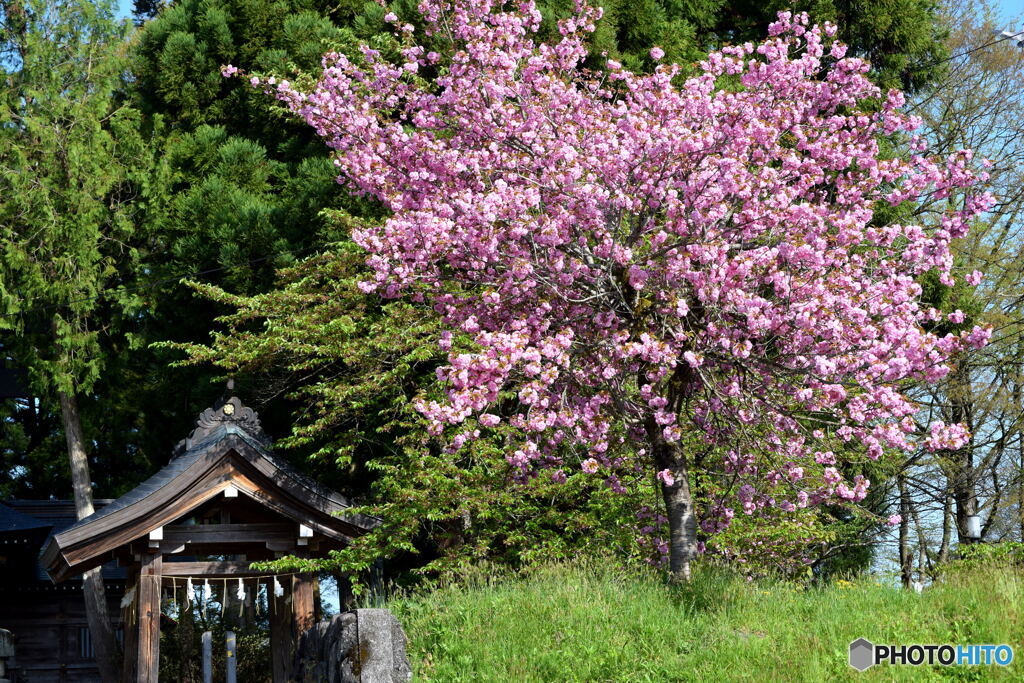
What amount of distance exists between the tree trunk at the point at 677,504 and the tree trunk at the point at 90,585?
12312mm

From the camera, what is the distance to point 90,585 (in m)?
18.2

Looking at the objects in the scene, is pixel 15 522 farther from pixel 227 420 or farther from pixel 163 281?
pixel 227 420

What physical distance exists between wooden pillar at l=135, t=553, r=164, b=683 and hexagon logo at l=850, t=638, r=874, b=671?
747 centimetres

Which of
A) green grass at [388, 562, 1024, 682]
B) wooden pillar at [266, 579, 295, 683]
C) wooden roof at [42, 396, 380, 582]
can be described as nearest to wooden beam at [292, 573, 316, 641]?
wooden pillar at [266, 579, 295, 683]

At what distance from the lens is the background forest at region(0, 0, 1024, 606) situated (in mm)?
14922

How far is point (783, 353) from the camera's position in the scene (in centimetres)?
865

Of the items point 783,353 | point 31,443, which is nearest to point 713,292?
point 783,353

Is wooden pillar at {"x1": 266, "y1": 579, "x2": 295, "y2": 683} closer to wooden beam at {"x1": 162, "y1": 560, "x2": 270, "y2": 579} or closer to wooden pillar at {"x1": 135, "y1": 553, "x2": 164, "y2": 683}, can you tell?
wooden beam at {"x1": 162, "y1": 560, "x2": 270, "y2": 579}

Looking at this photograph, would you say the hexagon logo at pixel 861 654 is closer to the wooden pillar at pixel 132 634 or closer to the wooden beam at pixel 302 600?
the wooden beam at pixel 302 600

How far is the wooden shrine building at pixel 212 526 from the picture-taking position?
11.0 metres

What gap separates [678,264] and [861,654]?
3.39m

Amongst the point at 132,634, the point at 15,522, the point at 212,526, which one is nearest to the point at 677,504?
the point at 212,526

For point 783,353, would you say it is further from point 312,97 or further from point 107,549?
point 107,549

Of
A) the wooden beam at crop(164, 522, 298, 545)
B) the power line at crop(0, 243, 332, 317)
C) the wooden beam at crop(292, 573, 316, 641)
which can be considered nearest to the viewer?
the wooden beam at crop(164, 522, 298, 545)
